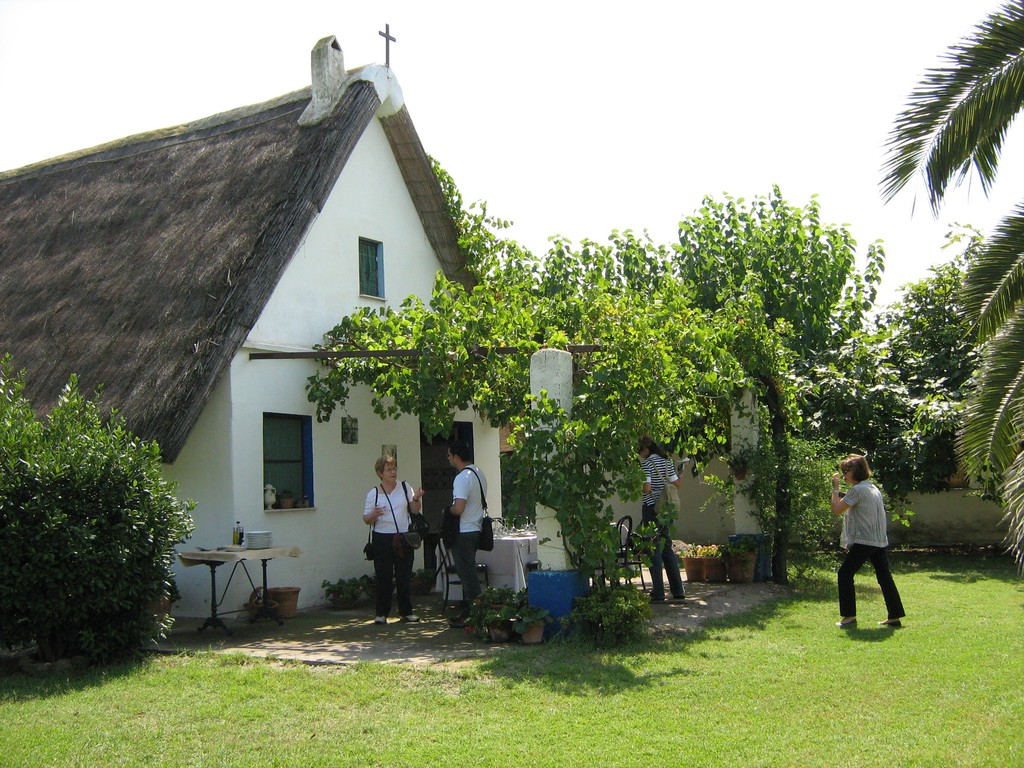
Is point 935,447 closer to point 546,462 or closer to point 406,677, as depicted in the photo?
point 546,462

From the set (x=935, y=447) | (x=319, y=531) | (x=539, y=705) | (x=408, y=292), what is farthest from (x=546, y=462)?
(x=935, y=447)

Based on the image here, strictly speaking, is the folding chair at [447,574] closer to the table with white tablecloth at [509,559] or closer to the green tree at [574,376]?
the table with white tablecloth at [509,559]

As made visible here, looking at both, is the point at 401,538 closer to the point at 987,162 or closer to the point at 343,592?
the point at 343,592

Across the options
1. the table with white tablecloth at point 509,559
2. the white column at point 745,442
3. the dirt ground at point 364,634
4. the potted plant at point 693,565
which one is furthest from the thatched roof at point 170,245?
the potted plant at point 693,565

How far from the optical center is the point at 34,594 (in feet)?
26.0

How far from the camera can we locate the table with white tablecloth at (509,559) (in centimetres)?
1102

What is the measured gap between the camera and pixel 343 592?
455 inches

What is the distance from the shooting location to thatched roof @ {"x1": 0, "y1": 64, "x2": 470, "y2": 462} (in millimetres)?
10375

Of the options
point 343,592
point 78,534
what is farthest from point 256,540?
point 78,534

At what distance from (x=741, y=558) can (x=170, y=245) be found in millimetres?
7965

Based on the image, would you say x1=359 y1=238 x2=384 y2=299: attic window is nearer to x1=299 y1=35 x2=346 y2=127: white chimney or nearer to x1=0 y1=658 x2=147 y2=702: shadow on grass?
x1=299 y1=35 x2=346 y2=127: white chimney

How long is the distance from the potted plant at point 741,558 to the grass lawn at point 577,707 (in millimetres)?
3403

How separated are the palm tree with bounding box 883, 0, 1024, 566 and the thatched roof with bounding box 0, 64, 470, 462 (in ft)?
21.6

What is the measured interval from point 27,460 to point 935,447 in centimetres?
1374
